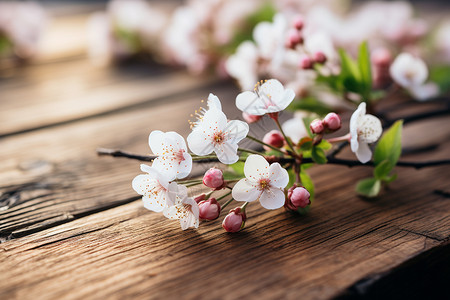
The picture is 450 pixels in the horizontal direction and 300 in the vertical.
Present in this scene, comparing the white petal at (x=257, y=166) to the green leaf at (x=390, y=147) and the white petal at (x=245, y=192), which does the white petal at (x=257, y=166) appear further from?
the green leaf at (x=390, y=147)

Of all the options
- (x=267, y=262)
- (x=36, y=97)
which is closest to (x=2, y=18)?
(x=36, y=97)

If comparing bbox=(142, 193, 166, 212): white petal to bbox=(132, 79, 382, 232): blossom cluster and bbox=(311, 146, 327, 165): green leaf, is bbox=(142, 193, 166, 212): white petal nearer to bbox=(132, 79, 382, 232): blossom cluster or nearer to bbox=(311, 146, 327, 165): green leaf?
bbox=(132, 79, 382, 232): blossom cluster

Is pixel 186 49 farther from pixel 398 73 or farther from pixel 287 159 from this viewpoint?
pixel 287 159

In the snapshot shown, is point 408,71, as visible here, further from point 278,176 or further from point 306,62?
point 278,176

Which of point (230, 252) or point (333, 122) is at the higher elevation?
point (333, 122)

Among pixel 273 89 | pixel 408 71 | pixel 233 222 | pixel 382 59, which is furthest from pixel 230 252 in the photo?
pixel 382 59

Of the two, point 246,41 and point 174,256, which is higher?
point 246,41
